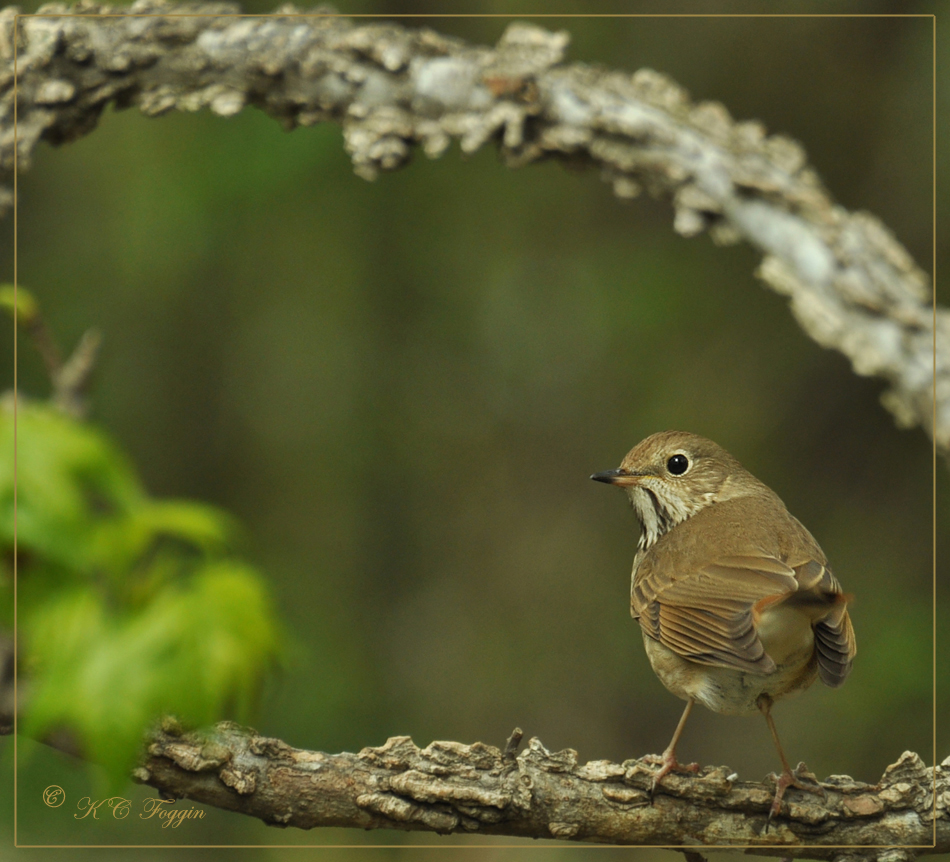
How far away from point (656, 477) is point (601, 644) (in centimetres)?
226

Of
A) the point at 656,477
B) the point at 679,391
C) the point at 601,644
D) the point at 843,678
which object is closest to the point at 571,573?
the point at 601,644

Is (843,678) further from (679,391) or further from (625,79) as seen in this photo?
(679,391)

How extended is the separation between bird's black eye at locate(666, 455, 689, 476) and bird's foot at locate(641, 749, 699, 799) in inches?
23.6

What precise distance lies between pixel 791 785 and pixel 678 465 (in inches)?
27.8

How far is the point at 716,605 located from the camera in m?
2.00

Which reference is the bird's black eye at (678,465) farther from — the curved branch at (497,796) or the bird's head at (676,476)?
the curved branch at (497,796)

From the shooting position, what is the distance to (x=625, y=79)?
7.83ft

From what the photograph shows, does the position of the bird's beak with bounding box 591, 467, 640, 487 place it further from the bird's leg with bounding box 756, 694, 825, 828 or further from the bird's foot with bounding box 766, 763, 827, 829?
the bird's foot with bounding box 766, 763, 827, 829


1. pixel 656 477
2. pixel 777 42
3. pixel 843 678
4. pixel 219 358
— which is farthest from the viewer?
pixel 219 358

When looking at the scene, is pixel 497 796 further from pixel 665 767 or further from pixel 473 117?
pixel 473 117

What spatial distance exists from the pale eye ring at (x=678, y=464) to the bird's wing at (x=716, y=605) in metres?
0.22

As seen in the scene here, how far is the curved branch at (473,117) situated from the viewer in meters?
2.13

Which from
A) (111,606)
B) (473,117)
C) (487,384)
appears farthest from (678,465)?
→ (487,384)

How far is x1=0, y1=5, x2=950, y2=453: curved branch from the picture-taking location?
6.98 ft
